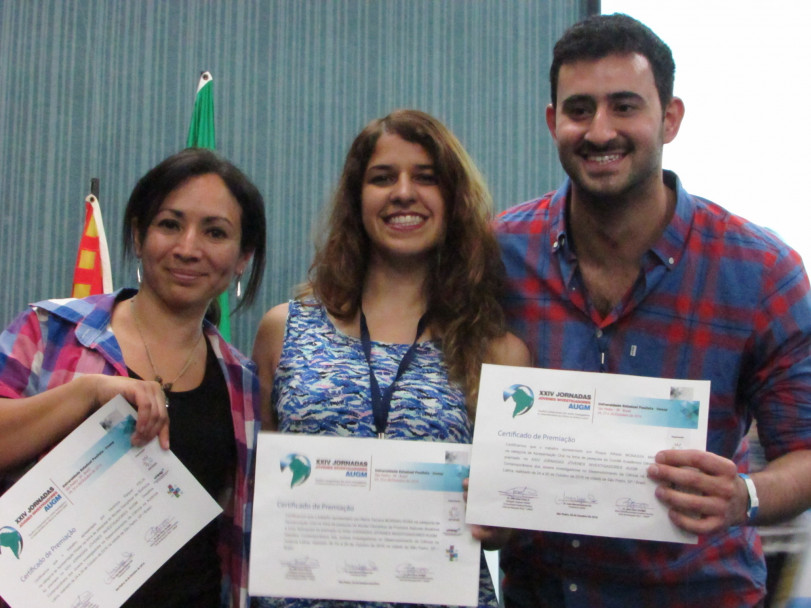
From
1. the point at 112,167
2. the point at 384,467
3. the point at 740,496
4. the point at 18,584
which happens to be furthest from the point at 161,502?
the point at 112,167

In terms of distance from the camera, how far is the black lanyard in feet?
4.93

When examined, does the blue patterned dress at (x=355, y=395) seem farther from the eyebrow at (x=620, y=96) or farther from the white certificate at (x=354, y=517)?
the eyebrow at (x=620, y=96)

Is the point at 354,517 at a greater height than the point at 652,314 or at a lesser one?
lesser

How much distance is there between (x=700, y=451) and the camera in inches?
53.5
